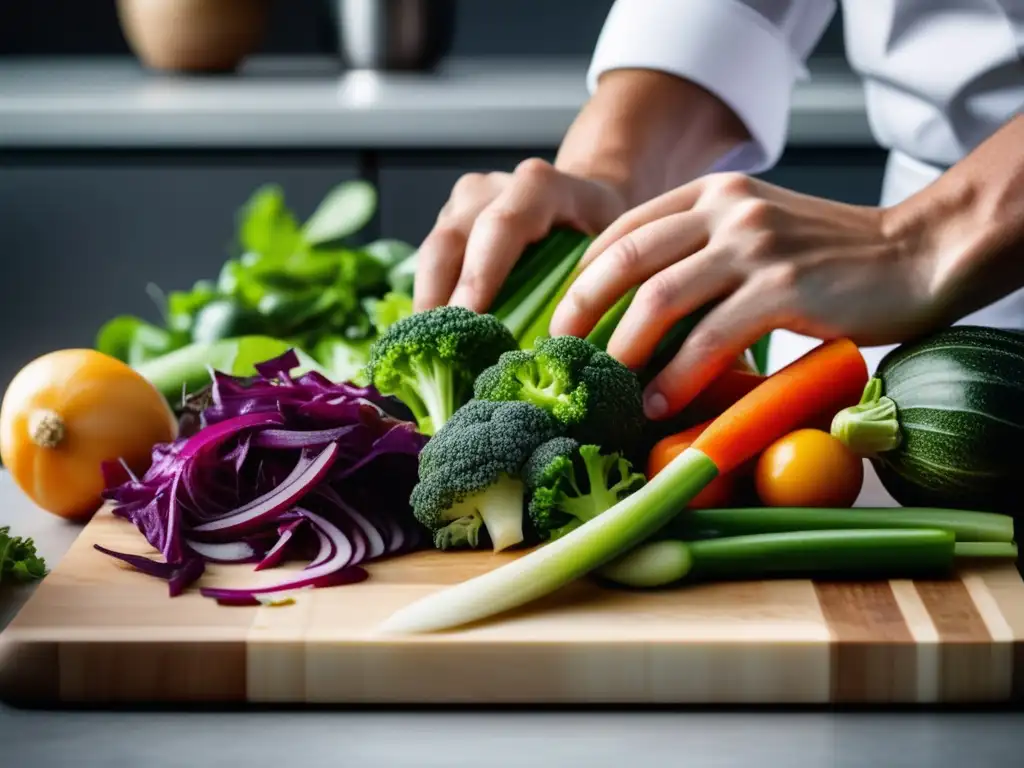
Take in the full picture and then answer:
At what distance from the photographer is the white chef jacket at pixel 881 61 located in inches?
61.9

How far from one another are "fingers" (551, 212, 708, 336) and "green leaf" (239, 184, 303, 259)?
0.74 metres

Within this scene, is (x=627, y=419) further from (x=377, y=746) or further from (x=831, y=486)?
(x=377, y=746)

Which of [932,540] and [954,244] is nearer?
[932,540]

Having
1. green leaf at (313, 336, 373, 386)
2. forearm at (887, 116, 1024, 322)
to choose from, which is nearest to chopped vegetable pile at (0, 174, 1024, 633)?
forearm at (887, 116, 1024, 322)

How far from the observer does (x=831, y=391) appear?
1.12 m

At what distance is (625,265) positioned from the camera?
1191 mm

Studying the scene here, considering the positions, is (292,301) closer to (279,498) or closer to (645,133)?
(645,133)

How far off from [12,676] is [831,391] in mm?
682

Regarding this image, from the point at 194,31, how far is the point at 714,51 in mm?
1713

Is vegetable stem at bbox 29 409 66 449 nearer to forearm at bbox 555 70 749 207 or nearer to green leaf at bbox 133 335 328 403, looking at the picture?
green leaf at bbox 133 335 328 403

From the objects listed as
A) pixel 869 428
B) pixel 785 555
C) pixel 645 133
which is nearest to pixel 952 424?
pixel 869 428

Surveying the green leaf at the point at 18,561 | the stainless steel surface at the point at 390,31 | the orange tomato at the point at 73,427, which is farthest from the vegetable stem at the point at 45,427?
the stainless steel surface at the point at 390,31

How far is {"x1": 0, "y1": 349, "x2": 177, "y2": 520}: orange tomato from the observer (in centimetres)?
113

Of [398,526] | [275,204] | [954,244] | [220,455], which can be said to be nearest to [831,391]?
[954,244]
